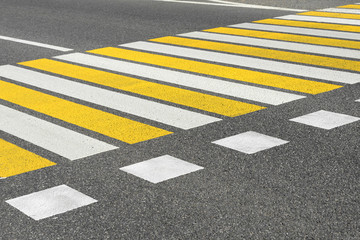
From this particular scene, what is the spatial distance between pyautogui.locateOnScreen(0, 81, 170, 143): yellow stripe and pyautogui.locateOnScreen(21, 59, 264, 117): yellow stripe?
77 centimetres

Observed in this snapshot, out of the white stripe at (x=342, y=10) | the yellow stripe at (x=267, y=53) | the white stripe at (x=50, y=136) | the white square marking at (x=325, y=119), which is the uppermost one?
the white square marking at (x=325, y=119)

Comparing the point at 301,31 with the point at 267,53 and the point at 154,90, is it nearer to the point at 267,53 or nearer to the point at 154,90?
the point at 267,53

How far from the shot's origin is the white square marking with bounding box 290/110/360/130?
5390 mm

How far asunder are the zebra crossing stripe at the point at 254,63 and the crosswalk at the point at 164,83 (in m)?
0.01

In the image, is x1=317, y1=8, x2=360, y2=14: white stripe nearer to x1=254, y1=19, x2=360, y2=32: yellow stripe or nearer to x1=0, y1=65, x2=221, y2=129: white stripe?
x1=254, y1=19, x2=360, y2=32: yellow stripe

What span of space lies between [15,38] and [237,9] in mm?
4852

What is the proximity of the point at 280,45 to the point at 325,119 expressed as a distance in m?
3.67

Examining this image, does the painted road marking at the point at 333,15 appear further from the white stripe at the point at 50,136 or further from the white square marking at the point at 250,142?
the white stripe at the point at 50,136

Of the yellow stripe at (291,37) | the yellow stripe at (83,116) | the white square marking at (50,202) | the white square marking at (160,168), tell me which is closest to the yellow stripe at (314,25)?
the yellow stripe at (291,37)

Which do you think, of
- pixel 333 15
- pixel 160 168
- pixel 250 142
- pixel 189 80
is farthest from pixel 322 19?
pixel 160 168

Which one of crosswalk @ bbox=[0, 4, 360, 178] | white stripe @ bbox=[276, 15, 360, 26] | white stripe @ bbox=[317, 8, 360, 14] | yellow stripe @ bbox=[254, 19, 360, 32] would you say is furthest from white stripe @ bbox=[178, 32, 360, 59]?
white stripe @ bbox=[317, 8, 360, 14]

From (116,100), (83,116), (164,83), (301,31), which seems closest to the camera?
(83,116)

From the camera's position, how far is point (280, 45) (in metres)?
9.02

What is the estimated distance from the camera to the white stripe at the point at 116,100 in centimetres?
575
